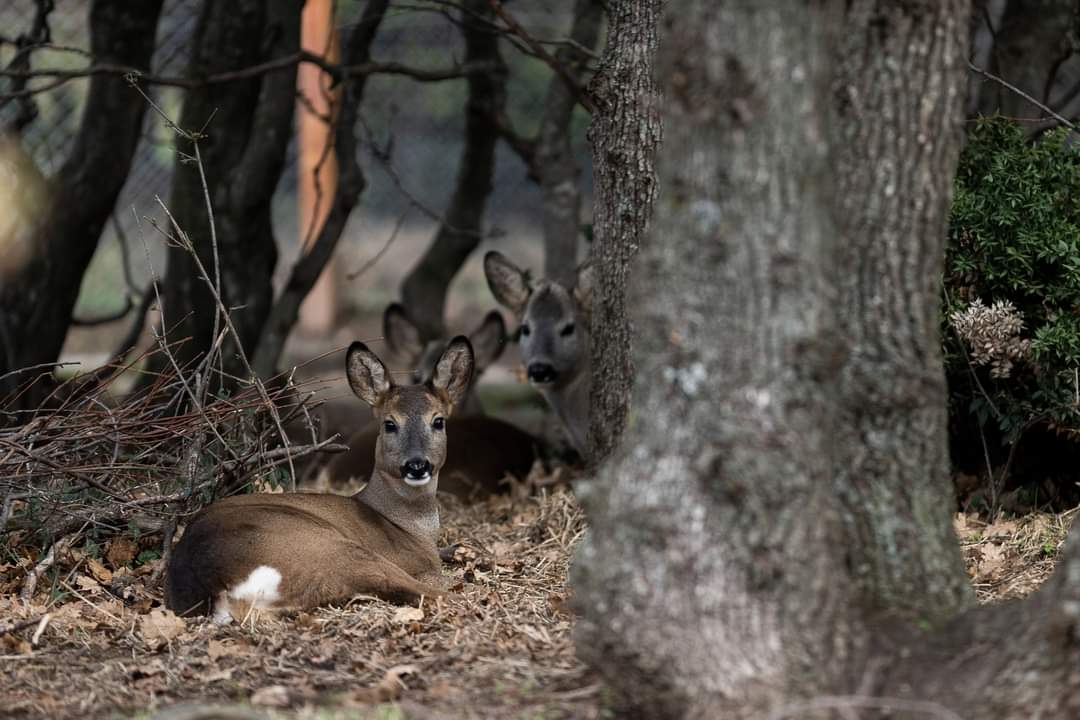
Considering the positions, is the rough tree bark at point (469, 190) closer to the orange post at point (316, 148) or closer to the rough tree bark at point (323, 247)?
the rough tree bark at point (323, 247)

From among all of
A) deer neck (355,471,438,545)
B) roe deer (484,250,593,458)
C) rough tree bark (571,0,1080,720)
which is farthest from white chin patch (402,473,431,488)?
rough tree bark (571,0,1080,720)

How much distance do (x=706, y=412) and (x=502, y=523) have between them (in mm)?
4087

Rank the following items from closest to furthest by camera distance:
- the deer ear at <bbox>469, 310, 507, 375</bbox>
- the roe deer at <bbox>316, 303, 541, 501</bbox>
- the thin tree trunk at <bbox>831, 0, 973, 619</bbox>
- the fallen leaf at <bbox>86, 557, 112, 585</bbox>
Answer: the thin tree trunk at <bbox>831, 0, 973, 619</bbox>, the fallen leaf at <bbox>86, 557, 112, 585</bbox>, the roe deer at <bbox>316, 303, 541, 501</bbox>, the deer ear at <bbox>469, 310, 507, 375</bbox>

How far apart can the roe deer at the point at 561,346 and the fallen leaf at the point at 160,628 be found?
150 inches

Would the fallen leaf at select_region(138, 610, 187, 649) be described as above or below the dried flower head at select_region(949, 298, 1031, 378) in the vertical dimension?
below

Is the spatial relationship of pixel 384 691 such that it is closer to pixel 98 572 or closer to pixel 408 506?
pixel 98 572

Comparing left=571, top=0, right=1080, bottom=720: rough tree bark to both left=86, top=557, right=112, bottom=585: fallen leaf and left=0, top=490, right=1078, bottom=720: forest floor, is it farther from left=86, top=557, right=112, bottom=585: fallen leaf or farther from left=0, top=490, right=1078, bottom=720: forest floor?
left=86, top=557, right=112, bottom=585: fallen leaf

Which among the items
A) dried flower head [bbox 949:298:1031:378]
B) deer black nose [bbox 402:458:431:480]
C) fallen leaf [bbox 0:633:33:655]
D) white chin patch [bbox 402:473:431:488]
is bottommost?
fallen leaf [bbox 0:633:33:655]

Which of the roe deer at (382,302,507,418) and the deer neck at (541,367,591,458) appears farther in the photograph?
the roe deer at (382,302,507,418)

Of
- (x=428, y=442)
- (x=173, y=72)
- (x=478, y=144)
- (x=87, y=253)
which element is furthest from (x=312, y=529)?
(x=173, y=72)

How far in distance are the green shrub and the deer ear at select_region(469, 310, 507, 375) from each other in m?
3.68

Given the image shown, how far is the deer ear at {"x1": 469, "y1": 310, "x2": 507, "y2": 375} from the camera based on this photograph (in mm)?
9562

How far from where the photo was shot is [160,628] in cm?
489

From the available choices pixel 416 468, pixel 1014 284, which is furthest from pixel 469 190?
pixel 1014 284
